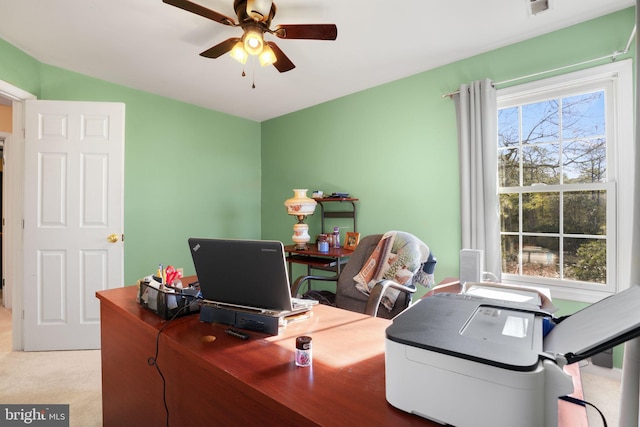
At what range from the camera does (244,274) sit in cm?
117

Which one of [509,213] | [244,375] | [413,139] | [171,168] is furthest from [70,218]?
[509,213]

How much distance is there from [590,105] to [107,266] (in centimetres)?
414

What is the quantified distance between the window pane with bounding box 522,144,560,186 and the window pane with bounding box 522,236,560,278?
1.52 feet

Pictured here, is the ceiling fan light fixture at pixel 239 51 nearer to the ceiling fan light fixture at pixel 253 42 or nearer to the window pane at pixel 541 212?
the ceiling fan light fixture at pixel 253 42

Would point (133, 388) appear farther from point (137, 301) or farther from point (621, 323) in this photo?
point (621, 323)

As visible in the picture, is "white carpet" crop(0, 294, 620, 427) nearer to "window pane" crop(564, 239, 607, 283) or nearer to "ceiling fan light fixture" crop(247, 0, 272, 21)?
"window pane" crop(564, 239, 607, 283)

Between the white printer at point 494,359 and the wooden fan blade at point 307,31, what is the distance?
5.54ft

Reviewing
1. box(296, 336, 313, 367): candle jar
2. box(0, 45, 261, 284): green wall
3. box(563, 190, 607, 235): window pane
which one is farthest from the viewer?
box(0, 45, 261, 284): green wall

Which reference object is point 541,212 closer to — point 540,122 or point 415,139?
point 540,122

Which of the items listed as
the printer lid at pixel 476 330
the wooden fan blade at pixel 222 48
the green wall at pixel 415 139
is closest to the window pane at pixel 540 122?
the green wall at pixel 415 139

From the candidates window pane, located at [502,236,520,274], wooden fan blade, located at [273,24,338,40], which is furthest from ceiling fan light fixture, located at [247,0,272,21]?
window pane, located at [502,236,520,274]

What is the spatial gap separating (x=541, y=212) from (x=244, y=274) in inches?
96.5

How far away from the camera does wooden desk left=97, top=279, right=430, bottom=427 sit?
2.48 ft

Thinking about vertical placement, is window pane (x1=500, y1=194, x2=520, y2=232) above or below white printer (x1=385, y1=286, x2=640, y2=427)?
above
